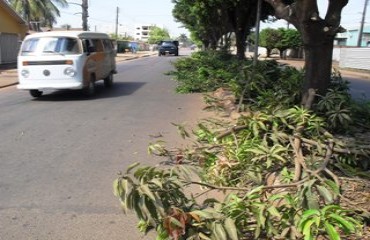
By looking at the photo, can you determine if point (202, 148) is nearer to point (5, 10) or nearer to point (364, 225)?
point (364, 225)

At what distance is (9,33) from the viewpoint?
30578 millimetres

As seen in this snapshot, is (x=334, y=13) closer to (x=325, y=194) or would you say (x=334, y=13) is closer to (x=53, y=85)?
(x=325, y=194)

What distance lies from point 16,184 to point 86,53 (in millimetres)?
8453

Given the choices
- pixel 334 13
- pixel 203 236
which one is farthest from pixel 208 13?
pixel 203 236

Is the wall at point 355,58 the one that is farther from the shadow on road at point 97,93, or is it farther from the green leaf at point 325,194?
the green leaf at point 325,194

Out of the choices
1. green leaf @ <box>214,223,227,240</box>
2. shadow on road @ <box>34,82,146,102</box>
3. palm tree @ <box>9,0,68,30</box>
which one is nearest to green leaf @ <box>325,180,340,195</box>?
green leaf @ <box>214,223,227,240</box>

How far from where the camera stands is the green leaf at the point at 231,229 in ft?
11.1

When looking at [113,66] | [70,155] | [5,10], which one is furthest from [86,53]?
[5,10]

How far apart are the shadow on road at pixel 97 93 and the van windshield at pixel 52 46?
4.30ft

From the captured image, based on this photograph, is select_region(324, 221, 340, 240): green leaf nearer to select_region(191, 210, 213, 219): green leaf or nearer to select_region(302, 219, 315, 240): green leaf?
select_region(302, 219, 315, 240): green leaf

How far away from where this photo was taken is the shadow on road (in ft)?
44.3

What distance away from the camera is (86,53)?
13516 millimetres

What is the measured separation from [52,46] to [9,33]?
63.5 feet

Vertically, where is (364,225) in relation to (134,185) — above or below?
below
